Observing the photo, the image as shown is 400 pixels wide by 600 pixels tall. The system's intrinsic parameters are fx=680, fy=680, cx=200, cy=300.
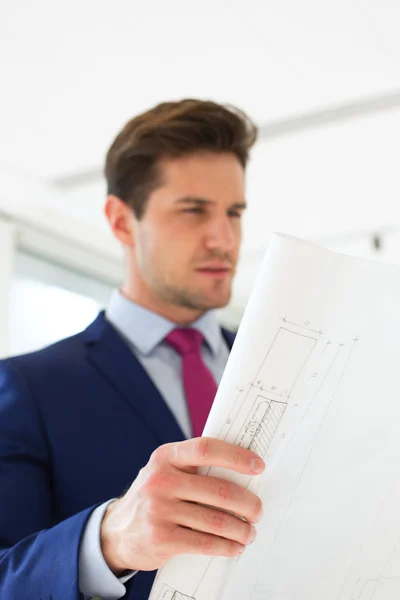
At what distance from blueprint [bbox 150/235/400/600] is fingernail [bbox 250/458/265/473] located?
0.02m

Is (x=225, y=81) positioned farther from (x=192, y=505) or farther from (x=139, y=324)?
(x=192, y=505)

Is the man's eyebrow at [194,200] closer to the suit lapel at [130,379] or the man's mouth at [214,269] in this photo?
the man's mouth at [214,269]

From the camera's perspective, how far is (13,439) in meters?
0.85

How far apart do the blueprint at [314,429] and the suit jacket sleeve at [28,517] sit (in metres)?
0.09

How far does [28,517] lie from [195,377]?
406mm

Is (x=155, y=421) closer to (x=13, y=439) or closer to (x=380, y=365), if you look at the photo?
(x=13, y=439)

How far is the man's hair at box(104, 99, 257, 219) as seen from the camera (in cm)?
126

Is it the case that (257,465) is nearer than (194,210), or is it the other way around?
(257,465)

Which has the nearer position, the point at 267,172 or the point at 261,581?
the point at 261,581

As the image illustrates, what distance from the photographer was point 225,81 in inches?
105

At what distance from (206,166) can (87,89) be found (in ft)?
5.30

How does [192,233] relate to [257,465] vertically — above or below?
above

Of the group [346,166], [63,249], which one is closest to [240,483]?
[346,166]

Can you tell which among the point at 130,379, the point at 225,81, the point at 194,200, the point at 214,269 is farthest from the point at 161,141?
the point at 225,81
